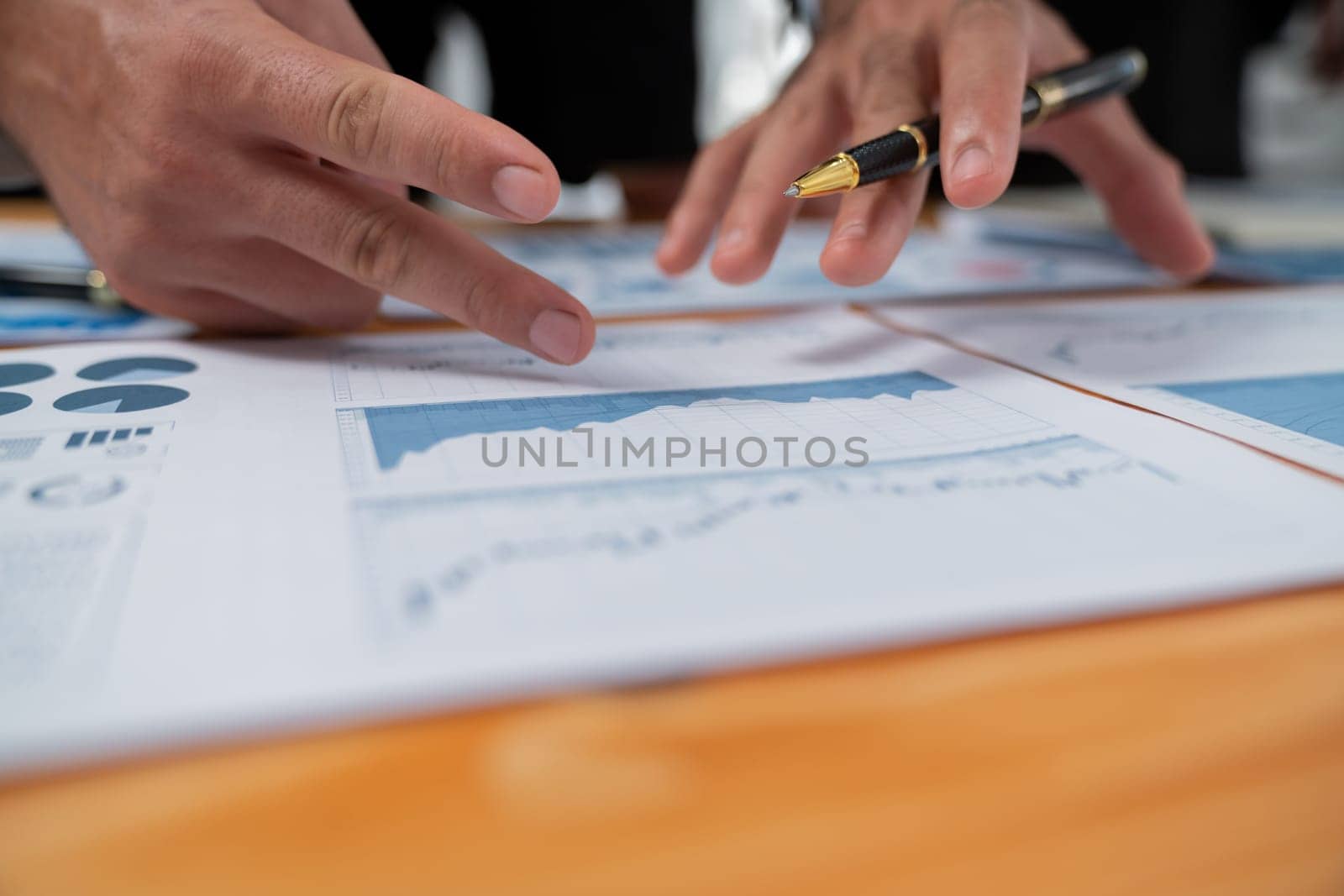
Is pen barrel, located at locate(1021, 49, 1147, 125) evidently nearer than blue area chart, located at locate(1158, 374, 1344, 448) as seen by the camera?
No

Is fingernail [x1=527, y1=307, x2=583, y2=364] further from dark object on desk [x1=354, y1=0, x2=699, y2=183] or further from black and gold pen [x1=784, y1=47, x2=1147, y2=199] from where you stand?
dark object on desk [x1=354, y1=0, x2=699, y2=183]

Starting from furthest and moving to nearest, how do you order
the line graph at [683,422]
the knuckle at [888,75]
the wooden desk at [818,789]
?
the knuckle at [888,75] → the line graph at [683,422] → the wooden desk at [818,789]

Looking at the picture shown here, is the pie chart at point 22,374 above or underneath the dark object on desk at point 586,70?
underneath

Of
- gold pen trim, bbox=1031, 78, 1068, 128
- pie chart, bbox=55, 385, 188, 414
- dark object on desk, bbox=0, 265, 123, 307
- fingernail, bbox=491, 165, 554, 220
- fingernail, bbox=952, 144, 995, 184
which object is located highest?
gold pen trim, bbox=1031, 78, 1068, 128

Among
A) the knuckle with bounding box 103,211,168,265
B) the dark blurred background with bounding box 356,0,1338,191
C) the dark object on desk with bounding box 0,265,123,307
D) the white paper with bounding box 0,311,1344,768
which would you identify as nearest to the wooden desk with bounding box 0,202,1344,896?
the white paper with bounding box 0,311,1344,768

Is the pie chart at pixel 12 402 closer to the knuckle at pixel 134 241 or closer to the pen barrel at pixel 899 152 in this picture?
the knuckle at pixel 134 241

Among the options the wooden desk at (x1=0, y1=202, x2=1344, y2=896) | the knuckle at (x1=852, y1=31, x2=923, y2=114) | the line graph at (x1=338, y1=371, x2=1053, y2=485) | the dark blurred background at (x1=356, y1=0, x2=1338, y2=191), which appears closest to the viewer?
the wooden desk at (x1=0, y1=202, x2=1344, y2=896)

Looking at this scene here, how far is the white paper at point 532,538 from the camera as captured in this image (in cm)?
20

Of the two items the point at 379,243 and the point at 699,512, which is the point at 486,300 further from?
the point at 699,512

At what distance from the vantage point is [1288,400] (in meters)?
0.38

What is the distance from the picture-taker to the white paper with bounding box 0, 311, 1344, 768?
20cm

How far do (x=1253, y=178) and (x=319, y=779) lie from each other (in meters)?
1.71

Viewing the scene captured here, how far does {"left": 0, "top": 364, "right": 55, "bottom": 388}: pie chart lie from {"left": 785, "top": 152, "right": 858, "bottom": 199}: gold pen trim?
0.33 meters

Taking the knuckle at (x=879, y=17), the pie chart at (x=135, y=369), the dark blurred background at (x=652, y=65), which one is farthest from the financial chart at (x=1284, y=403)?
the dark blurred background at (x=652, y=65)
